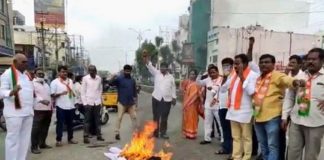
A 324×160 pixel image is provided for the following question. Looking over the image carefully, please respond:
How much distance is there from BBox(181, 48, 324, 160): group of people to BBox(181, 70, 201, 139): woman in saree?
2.27ft

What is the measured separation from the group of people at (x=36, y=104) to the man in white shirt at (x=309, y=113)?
12.9ft

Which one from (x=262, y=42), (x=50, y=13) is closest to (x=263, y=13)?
(x=262, y=42)

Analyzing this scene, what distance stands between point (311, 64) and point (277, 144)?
164cm

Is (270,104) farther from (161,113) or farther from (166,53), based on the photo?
(166,53)

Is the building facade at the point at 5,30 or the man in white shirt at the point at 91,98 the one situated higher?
the building facade at the point at 5,30

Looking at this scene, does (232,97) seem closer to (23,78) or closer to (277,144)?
(277,144)

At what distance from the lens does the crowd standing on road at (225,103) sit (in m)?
5.21

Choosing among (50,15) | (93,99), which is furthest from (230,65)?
(50,15)

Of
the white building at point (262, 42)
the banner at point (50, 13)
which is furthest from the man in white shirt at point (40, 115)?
the white building at point (262, 42)

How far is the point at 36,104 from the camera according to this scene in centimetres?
845

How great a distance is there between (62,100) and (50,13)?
39112 mm

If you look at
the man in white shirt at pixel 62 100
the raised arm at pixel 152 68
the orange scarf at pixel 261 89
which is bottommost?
the man in white shirt at pixel 62 100

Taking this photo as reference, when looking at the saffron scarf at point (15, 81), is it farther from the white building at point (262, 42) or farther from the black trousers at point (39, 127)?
the white building at point (262, 42)

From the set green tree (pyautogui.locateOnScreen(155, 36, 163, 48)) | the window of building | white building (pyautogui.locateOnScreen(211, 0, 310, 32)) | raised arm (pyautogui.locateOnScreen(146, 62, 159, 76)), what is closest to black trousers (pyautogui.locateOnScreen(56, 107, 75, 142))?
raised arm (pyautogui.locateOnScreen(146, 62, 159, 76))
